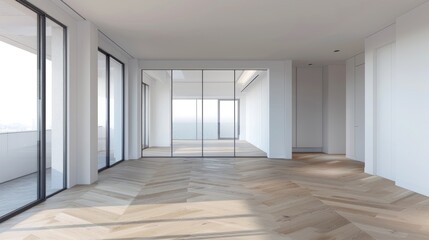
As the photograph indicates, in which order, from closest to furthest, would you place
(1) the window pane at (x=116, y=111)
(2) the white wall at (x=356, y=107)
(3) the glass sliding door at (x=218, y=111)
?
(1) the window pane at (x=116, y=111) → (2) the white wall at (x=356, y=107) → (3) the glass sliding door at (x=218, y=111)

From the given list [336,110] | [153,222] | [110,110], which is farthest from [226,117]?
[153,222]

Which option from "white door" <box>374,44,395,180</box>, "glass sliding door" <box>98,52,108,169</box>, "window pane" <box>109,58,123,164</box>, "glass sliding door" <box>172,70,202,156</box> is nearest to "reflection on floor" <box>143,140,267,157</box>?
"glass sliding door" <box>172,70,202,156</box>

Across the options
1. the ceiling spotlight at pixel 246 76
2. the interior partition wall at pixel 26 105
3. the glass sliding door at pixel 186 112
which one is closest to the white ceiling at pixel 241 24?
the interior partition wall at pixel 26 105

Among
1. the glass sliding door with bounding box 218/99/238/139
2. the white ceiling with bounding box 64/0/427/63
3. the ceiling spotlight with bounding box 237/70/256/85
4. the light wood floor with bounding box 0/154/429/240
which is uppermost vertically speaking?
the white ceiling with bounding box 64/0/427/63

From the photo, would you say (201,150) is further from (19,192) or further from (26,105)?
(26,105)

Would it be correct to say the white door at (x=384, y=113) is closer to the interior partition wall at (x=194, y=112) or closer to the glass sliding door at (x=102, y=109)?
the interior partition wall at (x=194, y=112)

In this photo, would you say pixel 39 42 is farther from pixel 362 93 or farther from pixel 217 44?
pixel 362 93

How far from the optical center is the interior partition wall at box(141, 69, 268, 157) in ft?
32.2

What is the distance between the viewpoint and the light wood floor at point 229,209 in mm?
3227

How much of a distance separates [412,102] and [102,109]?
19.0 ft

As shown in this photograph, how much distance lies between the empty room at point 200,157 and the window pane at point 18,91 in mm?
17

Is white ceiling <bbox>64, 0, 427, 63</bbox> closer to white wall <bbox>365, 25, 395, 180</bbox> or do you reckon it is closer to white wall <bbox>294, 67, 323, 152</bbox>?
white wall <bbox>365, 25, 395, 180</bbox>

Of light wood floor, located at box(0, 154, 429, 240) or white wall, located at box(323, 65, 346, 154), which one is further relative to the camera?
white wall, located at box(323, 65, 346, 154)

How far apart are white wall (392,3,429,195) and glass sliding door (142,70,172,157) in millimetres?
6158
